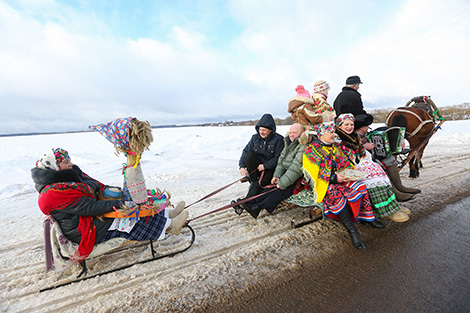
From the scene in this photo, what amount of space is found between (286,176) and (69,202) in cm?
258

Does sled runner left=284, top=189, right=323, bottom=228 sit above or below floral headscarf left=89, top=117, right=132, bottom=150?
below

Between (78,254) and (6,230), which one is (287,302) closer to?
(78,254)

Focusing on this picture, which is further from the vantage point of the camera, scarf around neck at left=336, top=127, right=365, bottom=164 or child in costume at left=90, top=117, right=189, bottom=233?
scarf around neck at left=336, top=127, right=365, bottom=164

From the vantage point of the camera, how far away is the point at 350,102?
404cm

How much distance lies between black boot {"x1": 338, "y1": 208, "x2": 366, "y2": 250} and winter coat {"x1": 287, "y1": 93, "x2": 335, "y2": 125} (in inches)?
58.7

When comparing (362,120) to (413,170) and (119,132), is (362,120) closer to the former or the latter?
(413,170)

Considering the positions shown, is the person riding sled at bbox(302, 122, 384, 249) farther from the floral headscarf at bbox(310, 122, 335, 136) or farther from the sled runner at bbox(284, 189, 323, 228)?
the sled runner at bbox(284, 189, 323, 228)

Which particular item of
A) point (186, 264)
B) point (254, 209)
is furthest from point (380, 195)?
point (186, 264)

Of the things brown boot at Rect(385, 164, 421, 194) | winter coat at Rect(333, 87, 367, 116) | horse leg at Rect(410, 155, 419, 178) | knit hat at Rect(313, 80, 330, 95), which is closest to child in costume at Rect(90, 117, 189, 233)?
knit hat at Rect(313, 80, 330, 95)

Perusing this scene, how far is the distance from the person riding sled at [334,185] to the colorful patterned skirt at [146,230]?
200 centimetres

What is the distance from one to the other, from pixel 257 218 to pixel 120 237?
6.39 ft

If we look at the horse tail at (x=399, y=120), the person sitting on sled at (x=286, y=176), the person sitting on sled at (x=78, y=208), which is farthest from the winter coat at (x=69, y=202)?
the horse tail at (x=399, y=120)

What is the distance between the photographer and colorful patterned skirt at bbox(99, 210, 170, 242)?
2.44 meters

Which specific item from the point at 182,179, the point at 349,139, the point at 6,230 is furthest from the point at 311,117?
the point at 6,230
